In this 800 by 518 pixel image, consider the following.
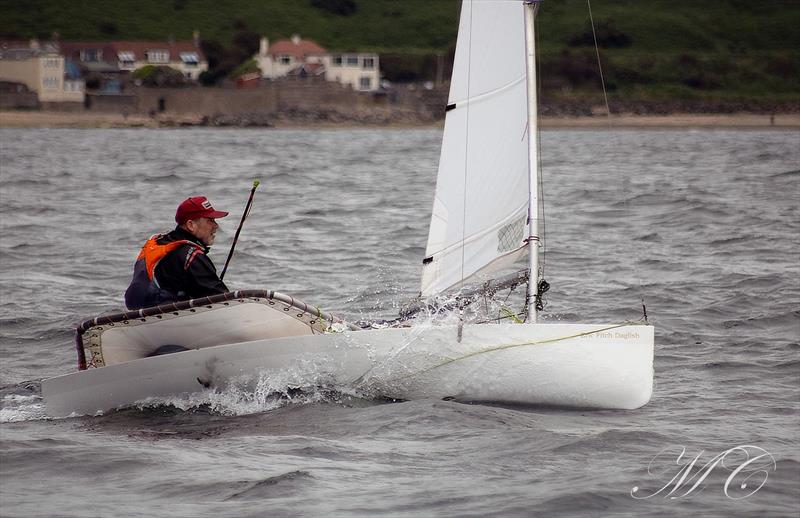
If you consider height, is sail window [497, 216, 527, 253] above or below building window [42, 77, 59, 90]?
below

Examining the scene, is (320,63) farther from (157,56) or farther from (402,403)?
(402,403)

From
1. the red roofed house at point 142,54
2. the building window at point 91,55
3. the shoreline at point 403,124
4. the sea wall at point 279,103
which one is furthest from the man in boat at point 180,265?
the building window at point 91,55

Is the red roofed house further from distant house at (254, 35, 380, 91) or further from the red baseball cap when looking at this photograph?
the red baseball cap

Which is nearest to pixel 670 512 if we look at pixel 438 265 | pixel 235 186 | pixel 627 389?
pixel 627 389

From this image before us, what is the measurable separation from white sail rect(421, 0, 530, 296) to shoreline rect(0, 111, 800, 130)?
8970 centimetres

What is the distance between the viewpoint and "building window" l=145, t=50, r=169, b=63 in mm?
124062

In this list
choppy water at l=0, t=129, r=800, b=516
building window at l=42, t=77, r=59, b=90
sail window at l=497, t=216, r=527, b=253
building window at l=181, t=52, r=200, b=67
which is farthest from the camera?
building window at l=181, t=52, r=200, b=67

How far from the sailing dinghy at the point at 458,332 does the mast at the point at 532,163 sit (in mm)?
11

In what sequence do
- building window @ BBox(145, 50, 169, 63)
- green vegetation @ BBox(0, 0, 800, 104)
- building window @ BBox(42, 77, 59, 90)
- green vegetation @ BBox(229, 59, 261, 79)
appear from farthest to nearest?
building window @ BBox(145, 50, 169, 63)
green vegetation @ BBox(229, 59, 261, 79)
green vegetation @ BBox(0, 0, 800, 104)
building window @ BBox(42, 77, 59, 90)

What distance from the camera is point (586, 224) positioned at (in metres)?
21.8

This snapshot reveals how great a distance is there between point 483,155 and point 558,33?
13146cm

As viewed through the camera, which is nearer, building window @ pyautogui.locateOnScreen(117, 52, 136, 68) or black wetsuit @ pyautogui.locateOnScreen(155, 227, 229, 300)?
black wetsuit @ pyautogui.locateOnScreen(155, 227, 229, 300)

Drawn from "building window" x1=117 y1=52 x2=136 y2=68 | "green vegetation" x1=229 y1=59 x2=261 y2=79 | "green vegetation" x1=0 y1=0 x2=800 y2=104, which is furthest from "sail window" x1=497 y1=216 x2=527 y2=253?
"building window" x1=117 y1=52 x2=136 y2=68

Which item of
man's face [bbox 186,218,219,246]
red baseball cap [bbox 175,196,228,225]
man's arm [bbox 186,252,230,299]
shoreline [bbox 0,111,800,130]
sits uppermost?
shoreline [bbox 0,111,800,130]
